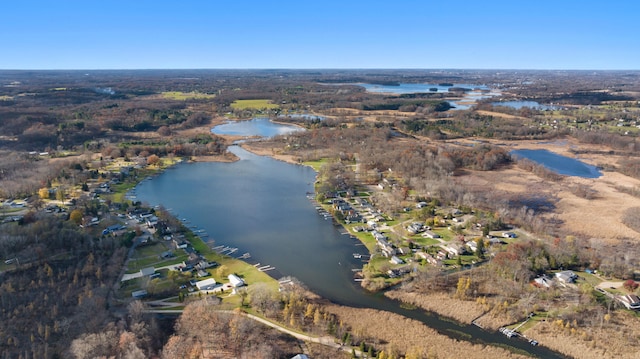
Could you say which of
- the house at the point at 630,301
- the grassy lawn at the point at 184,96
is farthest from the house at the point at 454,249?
the grassy lawn at the point at 184,96

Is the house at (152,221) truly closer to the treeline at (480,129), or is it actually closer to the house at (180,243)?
the house at (180,243)

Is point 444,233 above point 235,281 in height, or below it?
above

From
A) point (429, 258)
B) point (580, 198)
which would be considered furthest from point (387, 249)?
point (580, 198)

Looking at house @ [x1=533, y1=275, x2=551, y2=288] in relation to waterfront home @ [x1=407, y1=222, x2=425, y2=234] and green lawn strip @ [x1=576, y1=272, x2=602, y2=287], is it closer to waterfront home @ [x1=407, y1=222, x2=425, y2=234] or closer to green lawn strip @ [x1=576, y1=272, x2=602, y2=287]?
green lawn strip @ [x1=576, y1=272, x2=602, y2=287]

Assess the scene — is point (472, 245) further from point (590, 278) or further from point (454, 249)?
point (590, 278)

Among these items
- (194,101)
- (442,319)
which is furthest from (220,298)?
(194,101)

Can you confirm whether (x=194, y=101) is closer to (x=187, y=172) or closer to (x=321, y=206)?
(x=187, y=172)
